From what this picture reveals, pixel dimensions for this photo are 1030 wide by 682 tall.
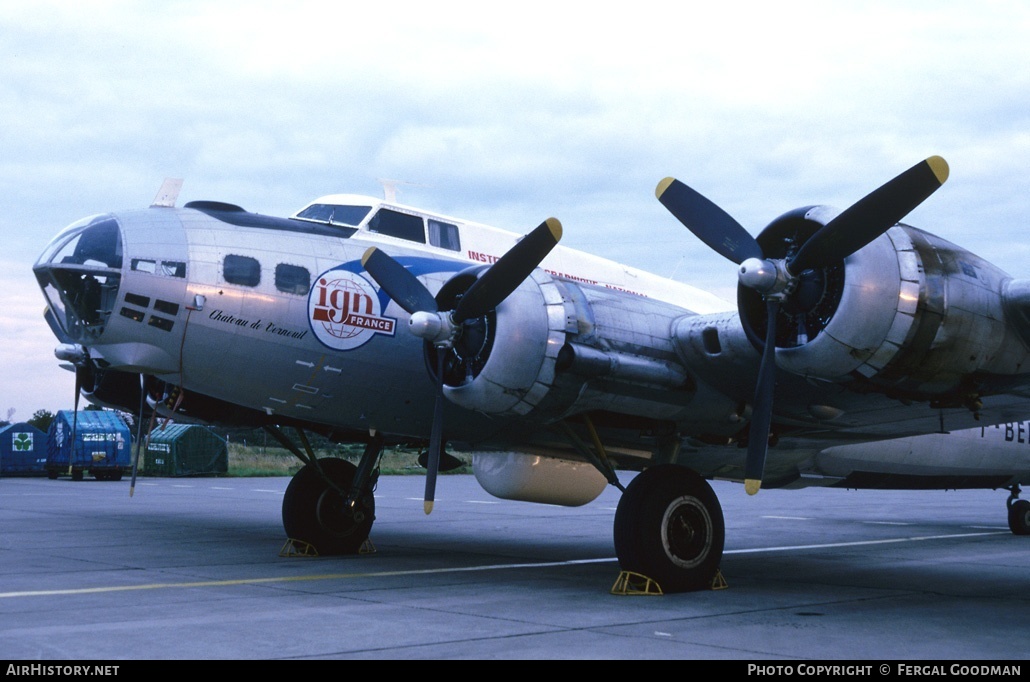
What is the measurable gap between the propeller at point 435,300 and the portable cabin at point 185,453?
35.9 metres

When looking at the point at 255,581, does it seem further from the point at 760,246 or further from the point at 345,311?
the point at 760,246

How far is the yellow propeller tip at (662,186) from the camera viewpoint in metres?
11.0

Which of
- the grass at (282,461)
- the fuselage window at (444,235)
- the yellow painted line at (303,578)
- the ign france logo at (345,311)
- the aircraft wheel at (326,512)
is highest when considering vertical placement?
the fuselage window at (444,235)

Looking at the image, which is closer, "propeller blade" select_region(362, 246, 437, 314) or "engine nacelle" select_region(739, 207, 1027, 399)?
"engine nacelle" select_region(739, 207, 1027, 399)

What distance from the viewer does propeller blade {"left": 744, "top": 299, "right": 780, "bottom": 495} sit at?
33.2ft

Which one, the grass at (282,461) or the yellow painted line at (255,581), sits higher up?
the yellow painted line at (255,581)

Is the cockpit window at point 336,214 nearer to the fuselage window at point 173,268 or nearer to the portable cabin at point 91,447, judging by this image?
the fuselage window at point 173,268

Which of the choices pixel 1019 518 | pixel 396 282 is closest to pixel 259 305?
pixel 396 282

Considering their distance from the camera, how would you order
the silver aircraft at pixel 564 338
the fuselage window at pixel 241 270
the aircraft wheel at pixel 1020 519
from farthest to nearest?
the aircraft wheel at pixel 1020 519 < the fuselage window at pixel 241 270 < the silver aircraft at pixel 564 338

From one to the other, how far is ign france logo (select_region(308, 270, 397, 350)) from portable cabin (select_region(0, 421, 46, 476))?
35.6m

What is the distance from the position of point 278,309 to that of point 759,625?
21.0 ft

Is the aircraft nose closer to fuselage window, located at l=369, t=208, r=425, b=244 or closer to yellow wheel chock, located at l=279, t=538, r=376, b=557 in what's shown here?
fuselage window, located at l=369, t=208, r=425, b=244

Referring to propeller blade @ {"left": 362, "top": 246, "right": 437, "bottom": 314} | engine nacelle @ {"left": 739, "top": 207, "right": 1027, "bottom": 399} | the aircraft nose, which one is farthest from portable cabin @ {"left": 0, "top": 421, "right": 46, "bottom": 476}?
engine nacelle @ {"left": 739, "top": 207, "right": 1027, "bottom": 399}

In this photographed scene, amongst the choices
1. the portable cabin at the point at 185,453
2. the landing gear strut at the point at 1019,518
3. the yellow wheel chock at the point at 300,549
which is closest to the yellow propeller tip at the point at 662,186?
the yellow wheel chock at the point at 300,549
